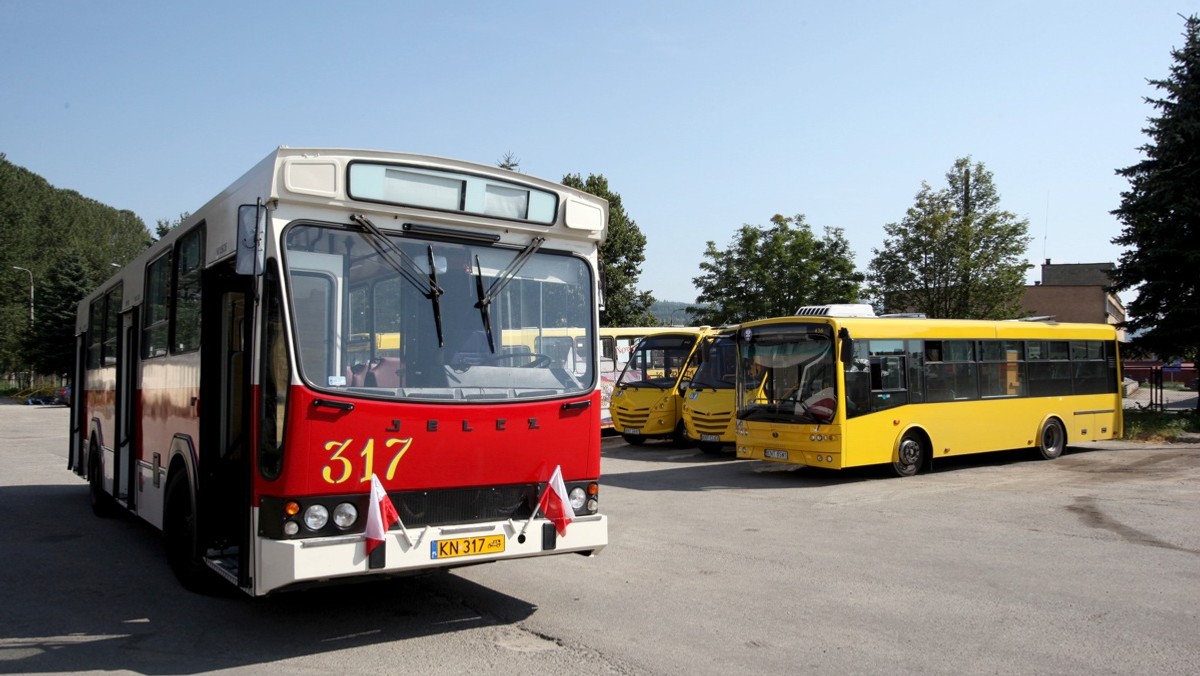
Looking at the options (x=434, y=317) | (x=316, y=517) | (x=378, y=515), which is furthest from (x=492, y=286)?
(x=316, y=517)

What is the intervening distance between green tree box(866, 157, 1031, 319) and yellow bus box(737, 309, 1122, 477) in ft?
44.7

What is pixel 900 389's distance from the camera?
15.2 metres

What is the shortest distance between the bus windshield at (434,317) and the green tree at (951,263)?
27.2m

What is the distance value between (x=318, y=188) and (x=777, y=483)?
10858 millimetres

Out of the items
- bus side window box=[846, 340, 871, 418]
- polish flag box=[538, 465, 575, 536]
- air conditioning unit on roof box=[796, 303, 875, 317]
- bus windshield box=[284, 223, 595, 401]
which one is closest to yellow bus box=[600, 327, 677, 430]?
air conditioning unit on roof box=[796, 303, 875, 317]

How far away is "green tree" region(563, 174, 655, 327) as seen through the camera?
3853cm

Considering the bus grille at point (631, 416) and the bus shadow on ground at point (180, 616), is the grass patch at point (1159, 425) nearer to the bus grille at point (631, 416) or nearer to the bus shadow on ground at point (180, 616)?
the bus grille at point (631, 416)

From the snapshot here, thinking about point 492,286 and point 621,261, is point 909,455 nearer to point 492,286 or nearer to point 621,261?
point 492,286

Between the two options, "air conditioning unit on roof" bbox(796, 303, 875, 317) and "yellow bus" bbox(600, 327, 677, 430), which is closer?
Result: "air conditioning unit on roof" bbox(796, 303, 875, 317)

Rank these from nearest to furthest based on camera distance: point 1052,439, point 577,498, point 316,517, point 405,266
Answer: point 316,517 → point 405,266 → point 577,498 → point 1052,439

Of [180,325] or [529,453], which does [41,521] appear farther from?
[529,453]

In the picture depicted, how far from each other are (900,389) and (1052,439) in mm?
4766

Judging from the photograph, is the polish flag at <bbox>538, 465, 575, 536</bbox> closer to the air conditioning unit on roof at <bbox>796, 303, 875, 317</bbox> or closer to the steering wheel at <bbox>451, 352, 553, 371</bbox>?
the steering wheel at <bbox>451, 352, 553, 371</bbox>

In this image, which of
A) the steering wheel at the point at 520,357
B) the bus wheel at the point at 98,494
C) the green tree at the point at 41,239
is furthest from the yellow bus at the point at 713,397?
the green tree at the point at 41,239
